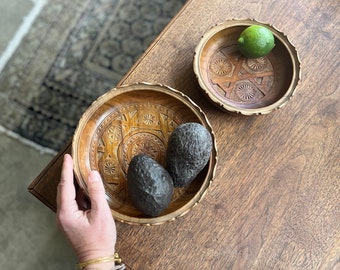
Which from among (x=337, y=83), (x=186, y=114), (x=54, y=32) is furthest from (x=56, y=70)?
(x=337, y=83)

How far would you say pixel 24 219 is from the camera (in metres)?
1.22

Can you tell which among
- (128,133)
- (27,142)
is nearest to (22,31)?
(27,142)

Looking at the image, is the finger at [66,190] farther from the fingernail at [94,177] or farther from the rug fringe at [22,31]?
the rug fringe at [22,31]

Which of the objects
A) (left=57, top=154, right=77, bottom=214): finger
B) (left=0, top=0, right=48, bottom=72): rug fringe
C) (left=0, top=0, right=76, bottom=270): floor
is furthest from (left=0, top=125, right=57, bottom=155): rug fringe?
A: (left=57, top=154, right=77, bottom=214): finger

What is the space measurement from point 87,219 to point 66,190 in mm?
61

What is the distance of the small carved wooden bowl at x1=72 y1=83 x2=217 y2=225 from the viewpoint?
2.32ft

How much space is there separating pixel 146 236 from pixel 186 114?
24 cm

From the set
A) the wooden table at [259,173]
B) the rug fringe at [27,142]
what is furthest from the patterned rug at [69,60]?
the wooden table at [259,173]

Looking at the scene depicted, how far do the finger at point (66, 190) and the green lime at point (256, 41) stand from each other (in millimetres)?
414

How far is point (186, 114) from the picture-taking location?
0.75 meters

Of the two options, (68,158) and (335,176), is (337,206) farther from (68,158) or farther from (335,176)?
(68,158)

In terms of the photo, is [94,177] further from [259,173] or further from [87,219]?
[259,173]

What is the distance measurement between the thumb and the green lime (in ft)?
1.29

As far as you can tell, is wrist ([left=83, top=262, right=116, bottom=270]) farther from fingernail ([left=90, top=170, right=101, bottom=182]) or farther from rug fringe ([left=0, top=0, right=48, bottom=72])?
rug fringe ([left=0, top=0, right=48, bottom=72])
